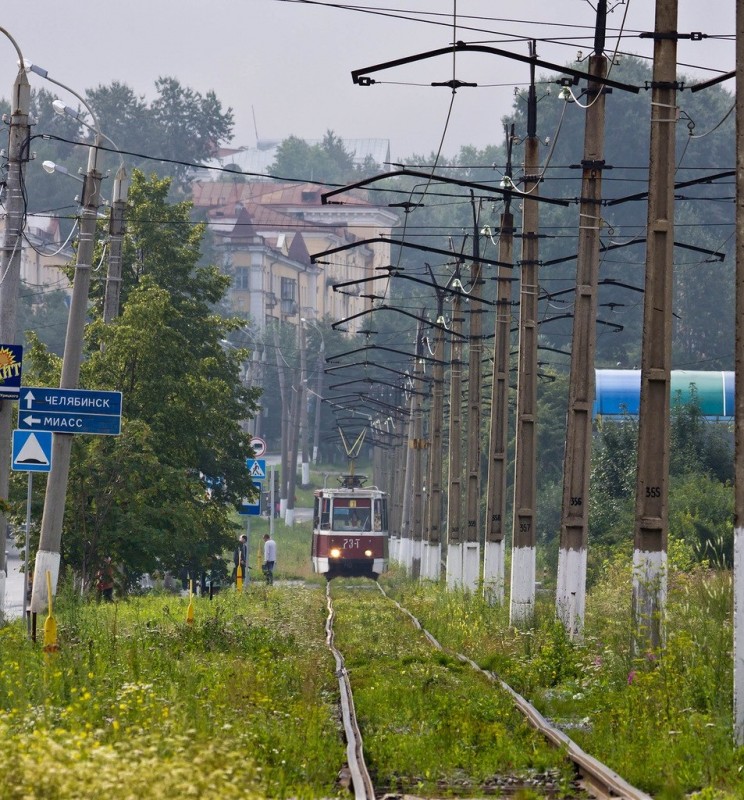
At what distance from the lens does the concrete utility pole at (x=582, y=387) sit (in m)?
23.0

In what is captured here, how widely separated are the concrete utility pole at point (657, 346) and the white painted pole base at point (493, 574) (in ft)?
47.0

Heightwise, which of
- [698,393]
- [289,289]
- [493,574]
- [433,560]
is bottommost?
[493,574]

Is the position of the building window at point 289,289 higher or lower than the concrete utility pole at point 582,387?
higher

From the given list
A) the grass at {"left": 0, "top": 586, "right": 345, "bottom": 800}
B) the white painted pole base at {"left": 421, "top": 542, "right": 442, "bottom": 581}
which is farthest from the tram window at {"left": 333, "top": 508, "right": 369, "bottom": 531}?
the grass at {"left": 0, "top": 586, "right": 345, "bottom": 800}

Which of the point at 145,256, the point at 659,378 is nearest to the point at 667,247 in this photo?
the point at 659,378

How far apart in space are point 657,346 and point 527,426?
1018 centimetres

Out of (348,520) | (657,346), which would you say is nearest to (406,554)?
(348,520)

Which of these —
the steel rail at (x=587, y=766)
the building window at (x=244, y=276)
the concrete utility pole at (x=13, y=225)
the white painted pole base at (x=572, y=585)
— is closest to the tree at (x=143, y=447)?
the concrete utility pole at (x=13, y=225)

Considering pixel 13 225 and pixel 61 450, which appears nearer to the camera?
A: pixel 61 450

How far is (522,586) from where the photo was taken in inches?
1064

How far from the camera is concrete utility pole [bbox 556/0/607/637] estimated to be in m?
23.0

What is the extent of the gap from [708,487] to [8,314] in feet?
66.5

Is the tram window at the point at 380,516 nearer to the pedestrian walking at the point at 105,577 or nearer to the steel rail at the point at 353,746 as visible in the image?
the pedestrian walking at the point at 105,577

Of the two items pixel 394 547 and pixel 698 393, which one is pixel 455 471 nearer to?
pixel 698 393
